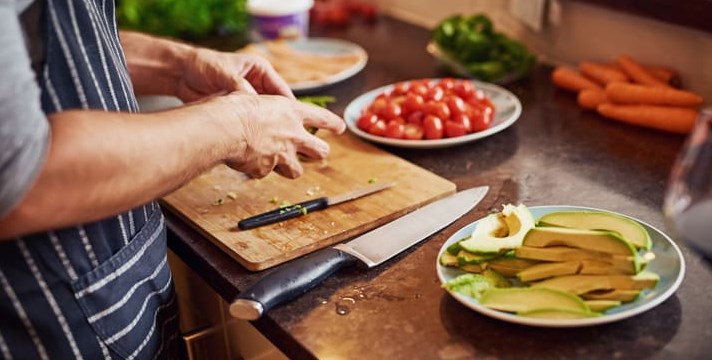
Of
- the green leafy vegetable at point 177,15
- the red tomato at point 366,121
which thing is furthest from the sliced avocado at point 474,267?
the green leafy vegetable at point 177,15

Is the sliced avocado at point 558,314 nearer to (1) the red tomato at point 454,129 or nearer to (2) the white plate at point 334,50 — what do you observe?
(1) the red tomato at point 454,129

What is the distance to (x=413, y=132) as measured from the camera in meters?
1.32

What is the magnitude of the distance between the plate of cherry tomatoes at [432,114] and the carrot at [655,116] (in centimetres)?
16

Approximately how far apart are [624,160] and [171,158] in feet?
2.40

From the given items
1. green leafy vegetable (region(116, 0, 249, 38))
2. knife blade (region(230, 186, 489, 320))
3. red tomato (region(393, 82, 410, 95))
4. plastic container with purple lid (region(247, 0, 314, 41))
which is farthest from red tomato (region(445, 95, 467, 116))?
green leafy vegetable (region(116, 0, 249, 38))

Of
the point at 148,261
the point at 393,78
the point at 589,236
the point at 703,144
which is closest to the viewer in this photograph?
the point at 703,144

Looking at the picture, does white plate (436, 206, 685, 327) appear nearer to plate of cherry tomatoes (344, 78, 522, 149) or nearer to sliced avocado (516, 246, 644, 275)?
sliced avocado (516, 246, 644, 275)

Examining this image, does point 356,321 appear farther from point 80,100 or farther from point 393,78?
point 393,78

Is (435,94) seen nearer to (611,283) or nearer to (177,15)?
(611,283)

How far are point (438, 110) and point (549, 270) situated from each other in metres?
0.51

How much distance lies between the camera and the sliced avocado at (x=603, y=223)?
891mm

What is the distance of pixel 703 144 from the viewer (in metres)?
0.72

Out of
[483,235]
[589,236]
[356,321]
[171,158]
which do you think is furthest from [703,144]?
[171,158]

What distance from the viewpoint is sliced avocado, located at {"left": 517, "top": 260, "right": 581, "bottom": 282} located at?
860mm
